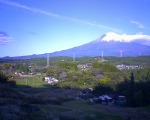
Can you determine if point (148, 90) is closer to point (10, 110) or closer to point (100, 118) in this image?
point (100, 118)

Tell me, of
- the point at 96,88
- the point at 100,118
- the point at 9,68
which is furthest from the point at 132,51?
the point at 100,118

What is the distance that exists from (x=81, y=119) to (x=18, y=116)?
11.7ft

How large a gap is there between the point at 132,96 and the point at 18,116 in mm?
23085

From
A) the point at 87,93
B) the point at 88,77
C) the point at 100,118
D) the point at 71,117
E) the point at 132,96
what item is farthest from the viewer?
the point at 88,77

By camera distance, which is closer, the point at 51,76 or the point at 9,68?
the point at 51,76

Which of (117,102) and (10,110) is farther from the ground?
(10,110)

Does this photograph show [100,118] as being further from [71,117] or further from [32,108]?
[32,108]

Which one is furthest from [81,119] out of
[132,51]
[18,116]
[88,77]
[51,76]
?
[132,51]

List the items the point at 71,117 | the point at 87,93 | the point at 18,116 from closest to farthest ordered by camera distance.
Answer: the point at 18,116
the point at 71,117
the point at 87,93

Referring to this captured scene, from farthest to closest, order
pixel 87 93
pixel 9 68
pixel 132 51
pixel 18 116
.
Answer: pixel 132 51
pixel 9 68
pixel 87 93
pixel 18 116

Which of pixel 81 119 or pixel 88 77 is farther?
pixel 88 77

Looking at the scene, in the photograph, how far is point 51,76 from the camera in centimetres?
6500

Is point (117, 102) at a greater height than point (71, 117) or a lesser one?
lesser

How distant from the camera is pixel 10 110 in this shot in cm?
1349
